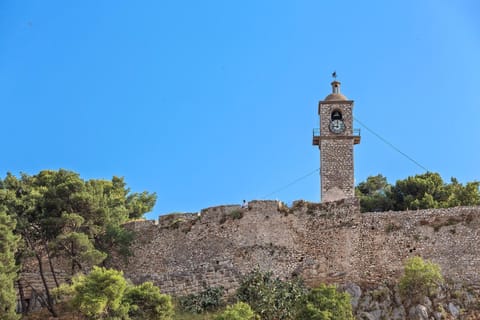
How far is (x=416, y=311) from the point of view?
1181 inches

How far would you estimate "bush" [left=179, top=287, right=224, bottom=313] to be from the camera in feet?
105

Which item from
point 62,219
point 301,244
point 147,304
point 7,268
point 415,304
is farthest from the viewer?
point 301,244

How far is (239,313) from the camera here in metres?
27.5

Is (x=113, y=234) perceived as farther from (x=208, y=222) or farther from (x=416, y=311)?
(x=416, y=311)

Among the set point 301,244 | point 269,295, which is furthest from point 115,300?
point 301,244

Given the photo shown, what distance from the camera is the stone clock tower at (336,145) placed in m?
40.3

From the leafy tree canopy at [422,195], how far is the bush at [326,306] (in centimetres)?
1388

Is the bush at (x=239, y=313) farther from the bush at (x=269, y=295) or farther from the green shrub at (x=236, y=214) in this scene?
the green shrub at (x=236, y=214)

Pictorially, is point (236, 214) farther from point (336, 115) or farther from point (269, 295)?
point (336, 115)

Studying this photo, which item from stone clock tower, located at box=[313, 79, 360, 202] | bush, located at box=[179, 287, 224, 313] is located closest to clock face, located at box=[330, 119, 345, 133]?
stone clock tower, located at box=[313, 79, 360, 202]

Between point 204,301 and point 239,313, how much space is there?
505 cm

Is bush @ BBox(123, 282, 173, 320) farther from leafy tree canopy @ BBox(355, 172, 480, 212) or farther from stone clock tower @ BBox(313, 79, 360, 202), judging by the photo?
leafy tree canopy @ BBox(355, 172, 480, 212)

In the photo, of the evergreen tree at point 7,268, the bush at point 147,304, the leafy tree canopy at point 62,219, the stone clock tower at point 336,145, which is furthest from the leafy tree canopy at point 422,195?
the evergreen tree at point 7,268

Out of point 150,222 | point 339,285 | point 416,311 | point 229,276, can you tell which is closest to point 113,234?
point 150,222
